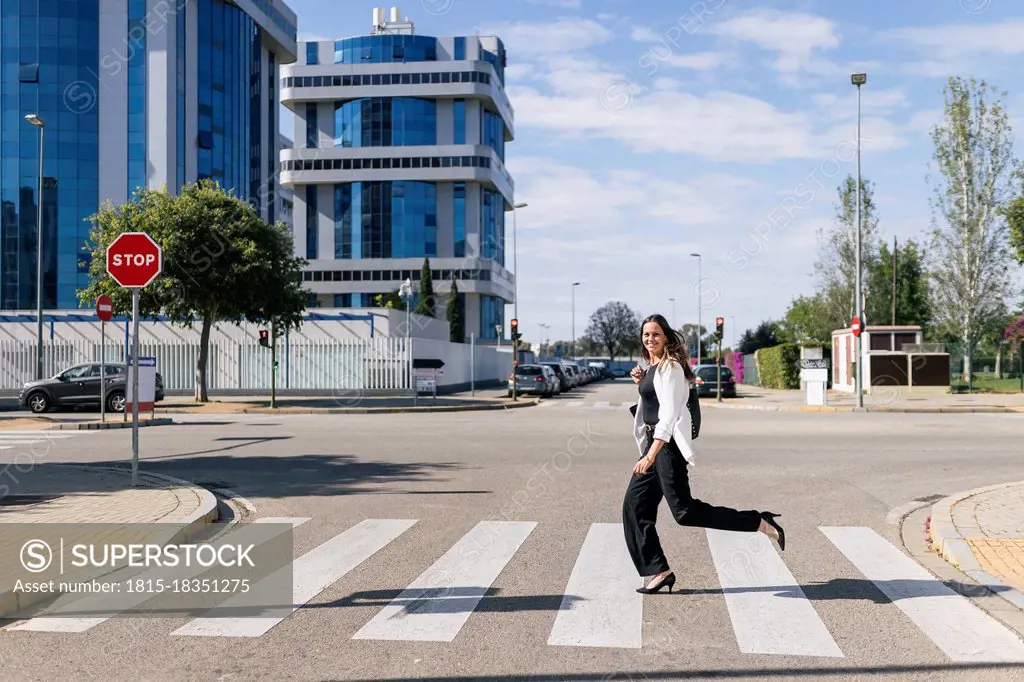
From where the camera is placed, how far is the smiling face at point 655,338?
6.06 metres

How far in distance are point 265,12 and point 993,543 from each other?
3143 inches

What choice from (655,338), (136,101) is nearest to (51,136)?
(136,101)

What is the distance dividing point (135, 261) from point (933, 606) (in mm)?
8722

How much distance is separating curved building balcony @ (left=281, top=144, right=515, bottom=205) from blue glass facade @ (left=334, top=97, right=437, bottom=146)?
86cm

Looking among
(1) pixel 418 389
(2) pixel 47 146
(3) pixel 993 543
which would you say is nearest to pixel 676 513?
(3) pixel 993 543

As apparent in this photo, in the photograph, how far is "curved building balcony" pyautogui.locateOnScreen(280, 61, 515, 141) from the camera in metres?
87.6

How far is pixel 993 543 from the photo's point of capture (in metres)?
7.39

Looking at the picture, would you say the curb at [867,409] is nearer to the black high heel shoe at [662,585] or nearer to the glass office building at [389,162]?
the black high heel shoe at [662,585]

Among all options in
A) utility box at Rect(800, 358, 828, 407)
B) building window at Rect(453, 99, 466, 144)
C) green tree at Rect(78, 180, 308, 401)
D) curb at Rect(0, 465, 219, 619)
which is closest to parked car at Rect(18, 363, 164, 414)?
Answer: green tree at Rect(78, 180, 308, 401)

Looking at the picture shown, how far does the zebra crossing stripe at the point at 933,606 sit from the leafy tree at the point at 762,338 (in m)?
72.5

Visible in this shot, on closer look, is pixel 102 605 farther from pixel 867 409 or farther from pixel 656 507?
pixel 867 409

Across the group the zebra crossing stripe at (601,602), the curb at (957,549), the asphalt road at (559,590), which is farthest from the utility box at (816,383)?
the zebra crossing stripe at (601,602)

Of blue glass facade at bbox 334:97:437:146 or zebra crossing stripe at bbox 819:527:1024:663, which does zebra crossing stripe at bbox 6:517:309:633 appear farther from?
blue glass facade at bbox 334:97:437:146

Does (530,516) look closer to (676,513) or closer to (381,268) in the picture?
(676,513)
